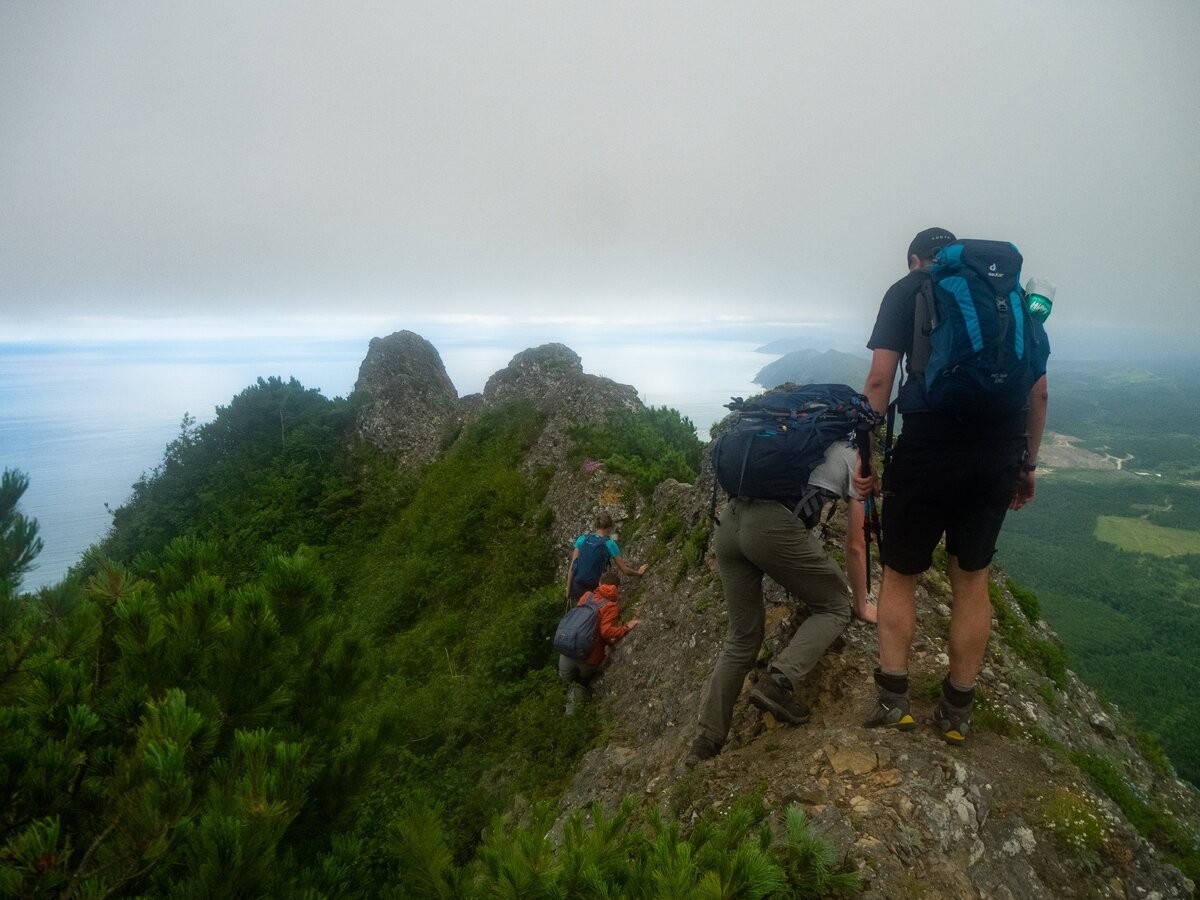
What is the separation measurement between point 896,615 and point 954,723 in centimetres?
100

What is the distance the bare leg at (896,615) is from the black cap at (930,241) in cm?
237

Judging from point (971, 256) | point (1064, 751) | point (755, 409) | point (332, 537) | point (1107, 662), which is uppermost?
point (971, 256)

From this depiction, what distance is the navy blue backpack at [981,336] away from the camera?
342cm

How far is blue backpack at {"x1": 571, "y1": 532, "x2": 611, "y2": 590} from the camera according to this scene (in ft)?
33.9

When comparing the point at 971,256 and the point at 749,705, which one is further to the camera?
the point at 749,705

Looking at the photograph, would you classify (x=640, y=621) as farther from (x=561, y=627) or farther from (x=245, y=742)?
(x=245, y=742)

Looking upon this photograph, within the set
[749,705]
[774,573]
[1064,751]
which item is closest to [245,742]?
[774,573]

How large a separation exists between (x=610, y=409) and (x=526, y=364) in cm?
586

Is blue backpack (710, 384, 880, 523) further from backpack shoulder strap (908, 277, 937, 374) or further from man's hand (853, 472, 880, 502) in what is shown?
backpack shoulder strap (908, 277, 937, 374)

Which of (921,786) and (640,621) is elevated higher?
(921,786)

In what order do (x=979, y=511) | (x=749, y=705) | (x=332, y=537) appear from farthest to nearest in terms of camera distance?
1. (x=332, y=537)
2. (x=749, y=705)
3. (x=979, y=511)

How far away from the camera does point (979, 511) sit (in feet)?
12.7

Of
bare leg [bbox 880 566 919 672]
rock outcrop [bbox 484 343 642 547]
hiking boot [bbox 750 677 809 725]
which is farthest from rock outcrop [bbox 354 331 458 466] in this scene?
bare leg [bbox 880 566 919 672]

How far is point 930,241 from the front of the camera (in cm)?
420
